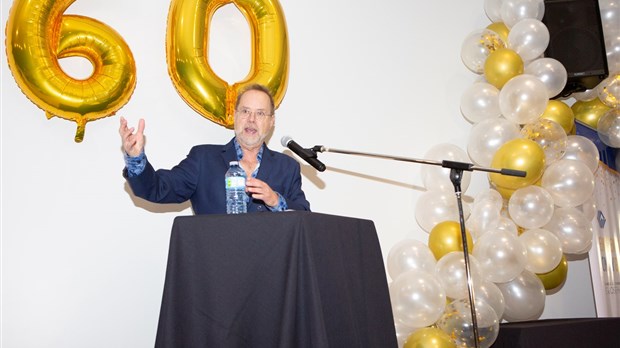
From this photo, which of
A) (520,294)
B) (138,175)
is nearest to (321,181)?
(520,294)

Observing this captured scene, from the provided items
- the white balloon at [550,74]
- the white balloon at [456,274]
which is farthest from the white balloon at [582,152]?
the white balloon at [456,274]

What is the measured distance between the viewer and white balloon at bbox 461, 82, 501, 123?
11.3 feet

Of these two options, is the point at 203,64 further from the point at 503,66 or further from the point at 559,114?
the point at 559,114

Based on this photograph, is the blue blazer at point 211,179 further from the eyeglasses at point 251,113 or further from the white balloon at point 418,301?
the white balloon at point 418,301

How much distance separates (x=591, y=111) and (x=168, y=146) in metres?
2.60

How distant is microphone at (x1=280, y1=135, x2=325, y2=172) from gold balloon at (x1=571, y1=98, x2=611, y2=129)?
2.43 meters

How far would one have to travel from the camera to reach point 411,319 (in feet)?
9.09

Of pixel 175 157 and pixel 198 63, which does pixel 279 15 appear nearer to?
pixel 198 63

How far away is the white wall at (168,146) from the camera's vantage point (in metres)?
2.65

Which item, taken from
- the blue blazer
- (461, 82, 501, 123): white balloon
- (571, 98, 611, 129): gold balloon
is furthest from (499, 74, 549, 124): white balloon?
the blue blazer

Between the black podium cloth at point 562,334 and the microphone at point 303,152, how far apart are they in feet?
5.08

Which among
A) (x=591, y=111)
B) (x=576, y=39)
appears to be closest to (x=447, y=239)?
(x=591, y=111)

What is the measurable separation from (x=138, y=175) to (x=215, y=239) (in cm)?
56

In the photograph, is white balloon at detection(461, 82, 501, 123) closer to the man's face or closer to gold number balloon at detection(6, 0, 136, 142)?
the man's face
